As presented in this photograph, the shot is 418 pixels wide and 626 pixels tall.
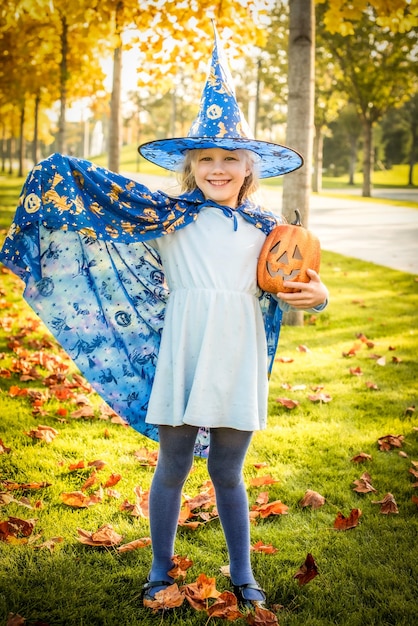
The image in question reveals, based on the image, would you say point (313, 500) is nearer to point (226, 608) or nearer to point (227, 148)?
point (226, 608)

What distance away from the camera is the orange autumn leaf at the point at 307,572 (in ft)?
9.09

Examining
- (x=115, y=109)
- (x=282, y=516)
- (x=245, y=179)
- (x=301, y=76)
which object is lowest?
(x=282, y=516)

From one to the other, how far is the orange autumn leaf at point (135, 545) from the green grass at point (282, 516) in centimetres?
3

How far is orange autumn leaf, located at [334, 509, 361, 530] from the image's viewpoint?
127 inches

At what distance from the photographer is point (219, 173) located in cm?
269

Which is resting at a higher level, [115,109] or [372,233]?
[115,109]

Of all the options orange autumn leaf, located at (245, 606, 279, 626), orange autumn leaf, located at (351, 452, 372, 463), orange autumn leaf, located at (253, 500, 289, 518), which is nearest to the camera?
orange autumn leaf, located at (245, 606, 279, 626)

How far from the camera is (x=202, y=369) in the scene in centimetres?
249

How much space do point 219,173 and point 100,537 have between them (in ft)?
A: 6.25

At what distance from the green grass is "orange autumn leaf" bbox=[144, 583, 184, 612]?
0.04 m

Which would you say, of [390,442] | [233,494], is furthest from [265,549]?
[390,442]

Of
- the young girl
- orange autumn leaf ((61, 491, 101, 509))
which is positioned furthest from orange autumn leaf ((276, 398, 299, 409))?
the young girl

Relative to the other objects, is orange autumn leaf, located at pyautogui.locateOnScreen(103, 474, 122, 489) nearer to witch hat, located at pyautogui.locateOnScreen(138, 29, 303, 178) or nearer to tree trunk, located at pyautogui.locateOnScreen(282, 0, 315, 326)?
witch hat, located at pyautogui.locateOnScreen(138, 29, 303, 178)

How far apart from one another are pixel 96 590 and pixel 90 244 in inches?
65.5
